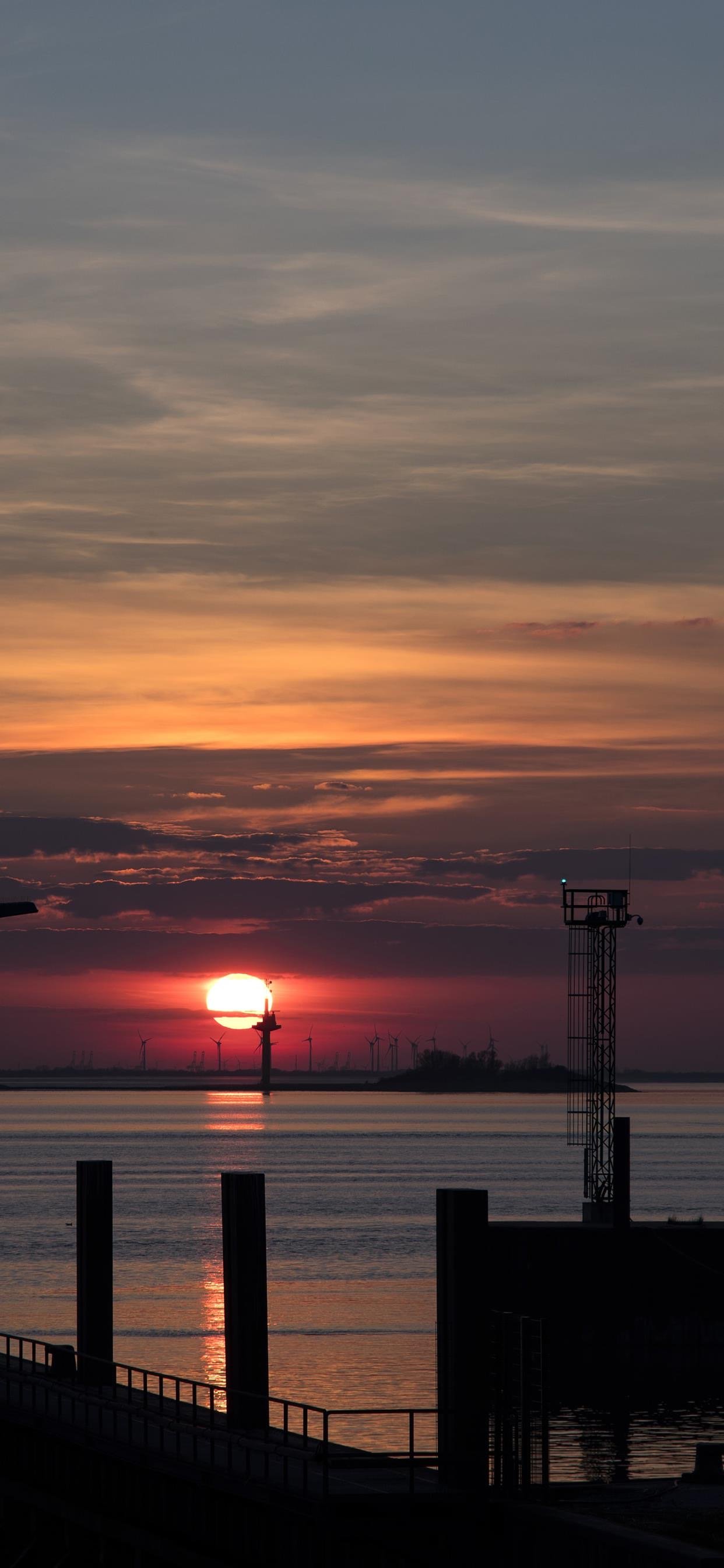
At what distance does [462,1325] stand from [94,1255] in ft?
51.5

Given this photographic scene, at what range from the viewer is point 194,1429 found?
3238 centimetres

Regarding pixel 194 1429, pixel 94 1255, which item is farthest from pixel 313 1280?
pixel 194 1429

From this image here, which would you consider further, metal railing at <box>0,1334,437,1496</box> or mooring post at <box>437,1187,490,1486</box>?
metal railing at <box>0,1334,437,1496</box>

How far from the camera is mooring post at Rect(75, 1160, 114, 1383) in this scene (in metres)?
42.2

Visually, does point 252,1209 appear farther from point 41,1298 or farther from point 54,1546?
point 41,1298

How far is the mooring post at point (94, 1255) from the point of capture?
139 feet

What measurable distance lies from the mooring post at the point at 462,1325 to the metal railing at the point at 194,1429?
Answer: 41 centimetres

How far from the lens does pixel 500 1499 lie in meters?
27.9

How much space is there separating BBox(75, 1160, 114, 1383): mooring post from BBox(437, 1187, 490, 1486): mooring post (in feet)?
47.8

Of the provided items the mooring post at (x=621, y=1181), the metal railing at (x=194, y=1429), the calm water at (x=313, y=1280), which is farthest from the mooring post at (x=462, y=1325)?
the mooring post at (x=621, y=1181)

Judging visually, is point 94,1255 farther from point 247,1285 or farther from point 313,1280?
point 313,1280

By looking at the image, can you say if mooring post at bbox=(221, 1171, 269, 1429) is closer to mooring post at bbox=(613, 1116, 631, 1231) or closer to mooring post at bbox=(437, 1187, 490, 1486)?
mooring post at bbox=(437, 1187, 490, 1486)

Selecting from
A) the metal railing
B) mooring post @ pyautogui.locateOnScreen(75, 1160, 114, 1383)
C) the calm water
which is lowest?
the calm water

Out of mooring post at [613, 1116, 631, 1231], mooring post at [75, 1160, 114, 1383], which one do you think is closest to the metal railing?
mooring post at [75, 1160, 114, 1383]
